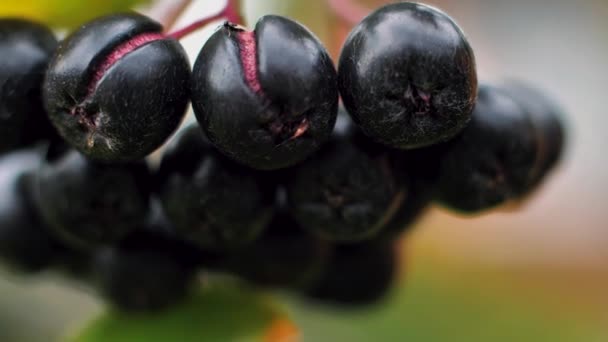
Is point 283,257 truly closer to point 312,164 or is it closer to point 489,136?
point 312,164

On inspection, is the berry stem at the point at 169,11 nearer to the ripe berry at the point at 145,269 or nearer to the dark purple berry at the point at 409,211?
the ripe berry at the point at 145,269

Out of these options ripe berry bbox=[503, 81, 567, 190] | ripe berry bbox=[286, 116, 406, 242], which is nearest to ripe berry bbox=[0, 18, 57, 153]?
ripe berry bbox=[286, 116, 406, 242]

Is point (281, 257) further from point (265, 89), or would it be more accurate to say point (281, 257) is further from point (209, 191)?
point (265, 89)

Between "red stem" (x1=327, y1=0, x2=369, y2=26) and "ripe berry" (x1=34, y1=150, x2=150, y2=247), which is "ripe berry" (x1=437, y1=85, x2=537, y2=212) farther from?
"ripe berry" (x1=34, y1=150, x2=150, y2=247)

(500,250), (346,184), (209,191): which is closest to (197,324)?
(209,191)

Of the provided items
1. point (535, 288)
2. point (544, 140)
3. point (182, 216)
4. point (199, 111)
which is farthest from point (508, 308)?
point (199, 111)
